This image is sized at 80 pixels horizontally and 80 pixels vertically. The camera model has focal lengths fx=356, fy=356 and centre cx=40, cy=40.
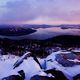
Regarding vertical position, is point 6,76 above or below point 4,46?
above

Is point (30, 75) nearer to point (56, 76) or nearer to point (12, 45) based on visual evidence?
point (56, 76)

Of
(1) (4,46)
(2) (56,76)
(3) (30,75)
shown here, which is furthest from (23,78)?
(1) (4,46)

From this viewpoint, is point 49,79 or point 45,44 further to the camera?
point 45,44

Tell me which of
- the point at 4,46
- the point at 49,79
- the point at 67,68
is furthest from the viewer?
the point at 4,46

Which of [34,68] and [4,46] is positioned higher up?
[34,68]

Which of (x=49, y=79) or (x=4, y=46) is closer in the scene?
(x=49, y=79)

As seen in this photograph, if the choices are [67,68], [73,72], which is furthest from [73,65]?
[73,72]

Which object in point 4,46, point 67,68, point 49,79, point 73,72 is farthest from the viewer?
point 4,46

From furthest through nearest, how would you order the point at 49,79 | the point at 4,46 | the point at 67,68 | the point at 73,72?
the point at 4,46
the point at 67,68
the point at 73,72
the point at 49,79

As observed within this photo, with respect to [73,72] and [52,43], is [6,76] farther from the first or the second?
[52,43]
